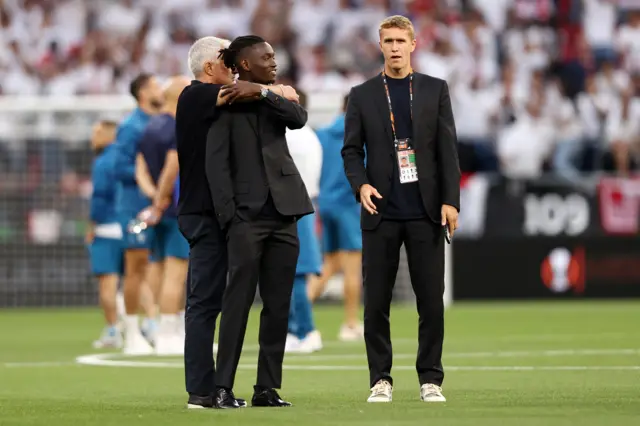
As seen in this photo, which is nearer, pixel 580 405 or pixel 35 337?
pixel 580 405

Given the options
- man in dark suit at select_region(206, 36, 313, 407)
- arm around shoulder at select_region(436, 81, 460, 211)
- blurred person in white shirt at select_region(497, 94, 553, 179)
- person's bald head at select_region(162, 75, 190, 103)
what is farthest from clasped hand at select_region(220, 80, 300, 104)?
blurred person in white shirt at select_region(497, 94, 553, 179)

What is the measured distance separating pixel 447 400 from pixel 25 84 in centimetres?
1853

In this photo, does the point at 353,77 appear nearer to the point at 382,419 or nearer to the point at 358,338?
the point at 358,338

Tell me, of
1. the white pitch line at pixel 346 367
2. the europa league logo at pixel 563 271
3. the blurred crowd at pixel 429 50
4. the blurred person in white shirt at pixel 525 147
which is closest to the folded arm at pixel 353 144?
the white pitch line at pixel 346 367

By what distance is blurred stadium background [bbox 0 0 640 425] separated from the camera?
1475 centimetres

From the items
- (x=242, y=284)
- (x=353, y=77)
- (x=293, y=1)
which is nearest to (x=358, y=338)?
(x=242, y=284)

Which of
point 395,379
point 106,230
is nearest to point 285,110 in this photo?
point 395,379

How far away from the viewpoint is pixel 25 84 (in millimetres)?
26688

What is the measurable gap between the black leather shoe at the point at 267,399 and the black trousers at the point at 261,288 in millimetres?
40

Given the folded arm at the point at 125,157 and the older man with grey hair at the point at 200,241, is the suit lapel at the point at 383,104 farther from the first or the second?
the folded arm at the point at 125,157

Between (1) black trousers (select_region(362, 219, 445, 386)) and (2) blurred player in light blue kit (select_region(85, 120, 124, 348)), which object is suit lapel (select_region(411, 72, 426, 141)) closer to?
(1) black trousers (select_region(362, 219, 445, 386))

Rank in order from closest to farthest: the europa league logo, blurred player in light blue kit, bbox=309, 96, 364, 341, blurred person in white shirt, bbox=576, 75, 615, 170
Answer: blurred player in light blue kit, bbox=309, 96, 364, 341 < the europa league logo < blurred person in white shirt, bbox=576, 75, 615, 170

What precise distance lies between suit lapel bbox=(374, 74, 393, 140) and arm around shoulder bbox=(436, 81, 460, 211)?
289 mm

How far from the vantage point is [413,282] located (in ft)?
30.9
